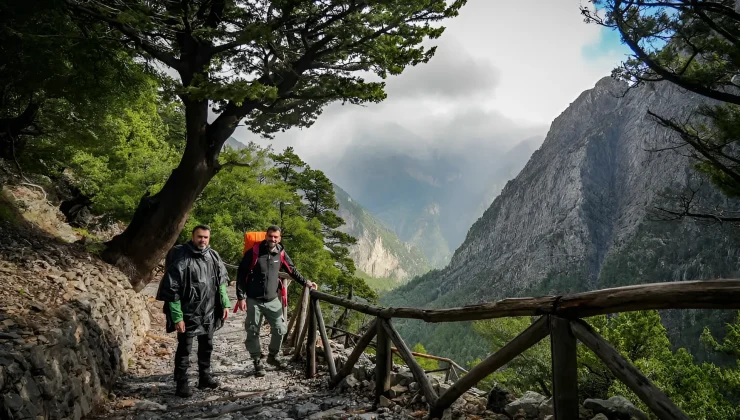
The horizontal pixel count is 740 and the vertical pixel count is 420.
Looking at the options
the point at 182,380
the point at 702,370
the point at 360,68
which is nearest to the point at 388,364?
the point at 182,380

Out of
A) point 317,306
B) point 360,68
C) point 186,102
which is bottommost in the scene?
point 317,306

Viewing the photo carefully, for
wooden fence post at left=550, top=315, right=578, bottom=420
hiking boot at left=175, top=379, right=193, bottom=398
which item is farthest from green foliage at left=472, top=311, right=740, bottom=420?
wooden fence post at left=550, top=315, right=578, bottom=420

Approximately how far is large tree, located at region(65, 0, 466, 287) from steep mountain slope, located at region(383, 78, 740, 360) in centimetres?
8857

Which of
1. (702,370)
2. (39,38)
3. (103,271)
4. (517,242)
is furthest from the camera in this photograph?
(517,242)

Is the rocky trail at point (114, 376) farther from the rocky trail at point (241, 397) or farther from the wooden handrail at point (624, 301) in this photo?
the wooden handrail at point (624, 301)

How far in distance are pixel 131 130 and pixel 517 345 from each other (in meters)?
17.3

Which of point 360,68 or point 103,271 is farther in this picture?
point 360,68

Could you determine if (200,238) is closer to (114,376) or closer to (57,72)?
(114,376)

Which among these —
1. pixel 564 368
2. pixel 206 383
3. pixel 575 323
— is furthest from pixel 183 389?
pixel 575 323

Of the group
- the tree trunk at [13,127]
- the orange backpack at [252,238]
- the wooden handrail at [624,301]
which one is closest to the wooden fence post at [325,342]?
the orange backpack at [252,238]

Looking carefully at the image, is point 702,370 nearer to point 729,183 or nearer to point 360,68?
point 729,183

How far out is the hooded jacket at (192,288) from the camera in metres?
5.09

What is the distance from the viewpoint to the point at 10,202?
9047 millimetres

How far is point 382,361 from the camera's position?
184 inches
